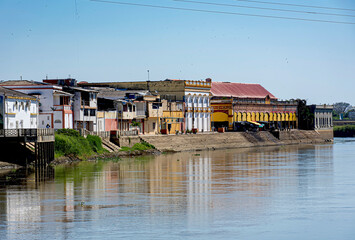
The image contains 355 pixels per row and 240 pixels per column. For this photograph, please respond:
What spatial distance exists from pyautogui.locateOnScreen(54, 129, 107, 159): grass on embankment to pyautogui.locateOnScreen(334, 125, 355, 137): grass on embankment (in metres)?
127

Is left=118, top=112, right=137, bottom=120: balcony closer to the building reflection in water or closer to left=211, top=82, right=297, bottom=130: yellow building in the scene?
the building reflection in water

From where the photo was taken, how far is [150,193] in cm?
4353

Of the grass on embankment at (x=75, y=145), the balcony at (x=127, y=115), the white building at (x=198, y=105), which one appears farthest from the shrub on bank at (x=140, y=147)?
the white building at (x=198, y=105)

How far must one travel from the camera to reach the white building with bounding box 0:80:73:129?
75.7 meters

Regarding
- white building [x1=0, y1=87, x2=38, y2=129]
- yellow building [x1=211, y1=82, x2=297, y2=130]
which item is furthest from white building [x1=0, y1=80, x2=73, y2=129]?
yellow building [x1=211, y1=82, x2=297, y2=130]

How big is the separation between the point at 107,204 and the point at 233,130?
8567 cm

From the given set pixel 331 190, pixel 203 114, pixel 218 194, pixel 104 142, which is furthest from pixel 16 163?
pixel 203 114

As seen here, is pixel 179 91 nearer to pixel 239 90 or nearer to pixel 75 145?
pixel 239 90

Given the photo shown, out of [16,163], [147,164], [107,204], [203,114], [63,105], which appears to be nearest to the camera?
[107,204]

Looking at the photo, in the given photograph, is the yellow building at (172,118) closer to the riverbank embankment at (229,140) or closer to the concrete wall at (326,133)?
the riverbank embankment at (229,140)

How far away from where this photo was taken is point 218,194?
141 feet

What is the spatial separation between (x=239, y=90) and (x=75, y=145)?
242ft

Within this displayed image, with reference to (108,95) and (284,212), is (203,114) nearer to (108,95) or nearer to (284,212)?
(108,95)

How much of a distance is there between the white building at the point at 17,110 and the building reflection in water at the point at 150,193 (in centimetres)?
761
